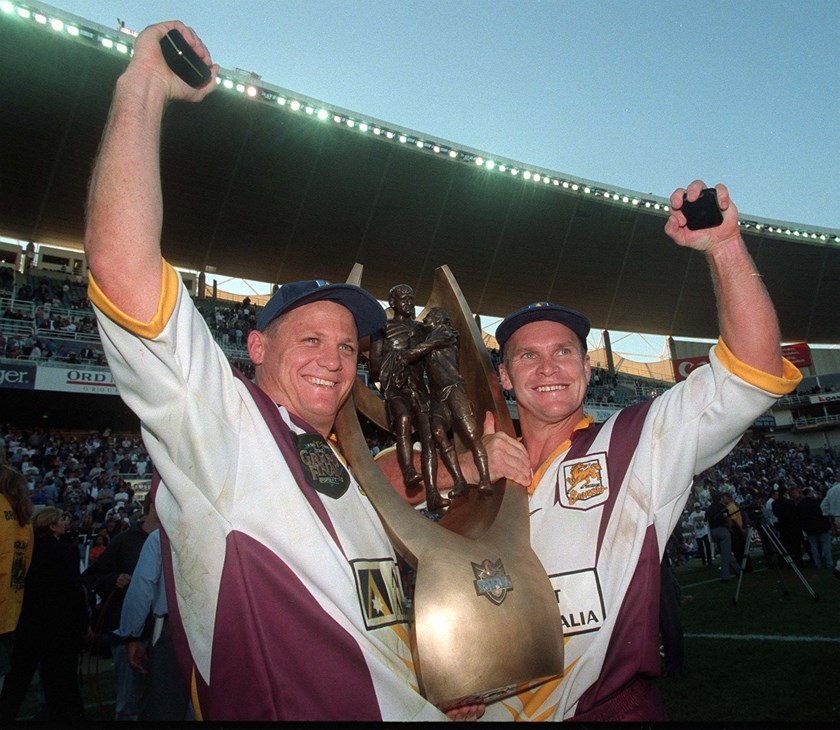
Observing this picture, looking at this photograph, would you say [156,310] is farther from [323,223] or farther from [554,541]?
[323,223]

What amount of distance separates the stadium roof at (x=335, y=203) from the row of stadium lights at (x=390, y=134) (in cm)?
5

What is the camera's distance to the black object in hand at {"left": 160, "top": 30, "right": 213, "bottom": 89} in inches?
60.9

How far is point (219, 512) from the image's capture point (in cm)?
153

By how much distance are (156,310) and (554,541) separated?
1374mm

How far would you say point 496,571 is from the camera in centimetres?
170

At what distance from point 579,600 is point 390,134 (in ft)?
71.7

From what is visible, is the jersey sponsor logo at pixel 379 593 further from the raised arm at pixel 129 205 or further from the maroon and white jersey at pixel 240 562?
the raised arm at pixel 129 205

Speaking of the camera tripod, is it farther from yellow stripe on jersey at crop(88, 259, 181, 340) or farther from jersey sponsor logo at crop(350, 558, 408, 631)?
yellow stripe on jersey at crop(88, 259, 181, 340)

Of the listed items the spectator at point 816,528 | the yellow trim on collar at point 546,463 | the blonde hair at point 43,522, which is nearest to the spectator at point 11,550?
the blonde hair at point 43,522

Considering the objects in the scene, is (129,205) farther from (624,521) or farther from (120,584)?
(120,584)

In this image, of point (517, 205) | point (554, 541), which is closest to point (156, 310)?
point (554, 541)

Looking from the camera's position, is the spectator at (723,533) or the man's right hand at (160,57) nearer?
the man's right hand at (160,57)

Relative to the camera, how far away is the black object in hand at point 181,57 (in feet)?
5.08

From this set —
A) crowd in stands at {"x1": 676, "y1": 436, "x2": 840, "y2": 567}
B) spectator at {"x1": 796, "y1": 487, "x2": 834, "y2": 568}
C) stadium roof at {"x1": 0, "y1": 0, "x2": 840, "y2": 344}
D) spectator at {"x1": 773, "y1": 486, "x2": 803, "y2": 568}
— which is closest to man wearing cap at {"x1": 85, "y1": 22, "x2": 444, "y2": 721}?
crowd in stands at {"x1": 676, "y1": 436, "x2": 840, "y2": 567}
